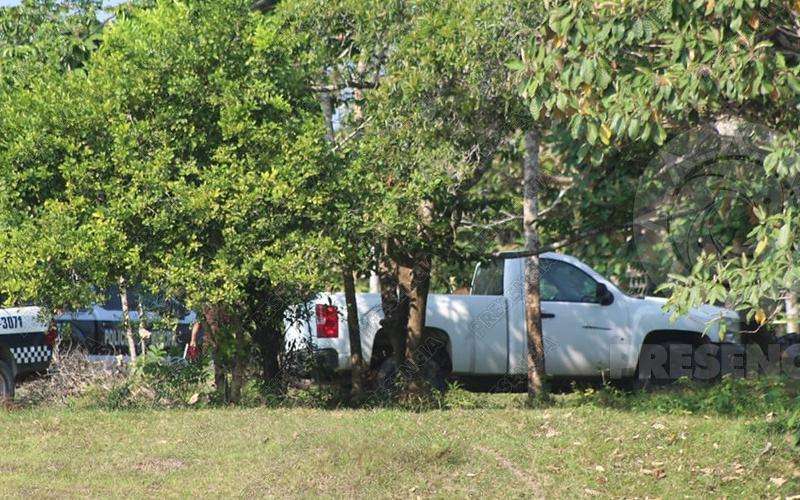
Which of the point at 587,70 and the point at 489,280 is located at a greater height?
the point at 587,70

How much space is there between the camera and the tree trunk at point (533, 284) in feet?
44.8

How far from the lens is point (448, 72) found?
11445 millimetres

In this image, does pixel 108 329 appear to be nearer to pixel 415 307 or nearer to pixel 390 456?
pixel 415 307

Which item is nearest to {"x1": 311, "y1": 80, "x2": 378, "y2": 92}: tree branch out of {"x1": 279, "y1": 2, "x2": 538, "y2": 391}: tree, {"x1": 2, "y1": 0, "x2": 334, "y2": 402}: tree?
{"x1": 279, "y1": 2, "x2": 538, "y2": 391}: tree

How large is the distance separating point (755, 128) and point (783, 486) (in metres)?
2.85

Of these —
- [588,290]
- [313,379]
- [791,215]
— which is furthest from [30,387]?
[791,215]

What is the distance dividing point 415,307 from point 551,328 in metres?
2.61

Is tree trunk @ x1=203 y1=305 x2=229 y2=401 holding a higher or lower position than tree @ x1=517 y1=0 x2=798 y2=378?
lower

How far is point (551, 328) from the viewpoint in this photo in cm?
1494

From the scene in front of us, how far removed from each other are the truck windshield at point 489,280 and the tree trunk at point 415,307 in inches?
81.6

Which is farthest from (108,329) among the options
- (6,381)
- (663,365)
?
(663,365)

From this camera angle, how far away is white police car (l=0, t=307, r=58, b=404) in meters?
13.9

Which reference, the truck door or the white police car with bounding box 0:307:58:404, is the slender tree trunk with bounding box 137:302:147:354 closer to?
the white police car with bounding box 0:307:58:404

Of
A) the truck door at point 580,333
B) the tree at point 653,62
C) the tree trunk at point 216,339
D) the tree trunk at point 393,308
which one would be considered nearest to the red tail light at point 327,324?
the tree trunk at point 393,308
